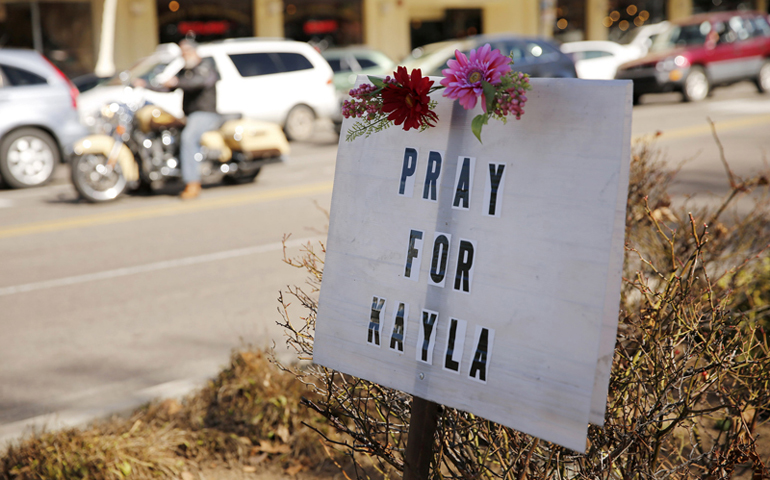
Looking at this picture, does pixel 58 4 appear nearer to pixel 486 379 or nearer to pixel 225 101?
pixel 225 101

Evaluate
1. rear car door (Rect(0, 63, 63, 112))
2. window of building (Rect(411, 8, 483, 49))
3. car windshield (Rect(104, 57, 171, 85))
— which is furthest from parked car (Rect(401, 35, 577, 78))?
window of building (Rect(411, 8, 483, 49))

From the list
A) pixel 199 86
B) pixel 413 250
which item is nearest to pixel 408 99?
pixel 413 250

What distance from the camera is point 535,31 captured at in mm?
30703

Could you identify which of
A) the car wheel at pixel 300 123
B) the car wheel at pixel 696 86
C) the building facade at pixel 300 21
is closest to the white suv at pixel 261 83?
the car wheel at pixel 300 123

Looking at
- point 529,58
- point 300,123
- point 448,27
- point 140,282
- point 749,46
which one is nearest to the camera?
point 140,282

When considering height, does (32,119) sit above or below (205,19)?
below

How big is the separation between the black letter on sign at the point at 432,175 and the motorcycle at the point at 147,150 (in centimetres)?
833

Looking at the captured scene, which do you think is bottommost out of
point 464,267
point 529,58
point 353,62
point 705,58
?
point 464,267

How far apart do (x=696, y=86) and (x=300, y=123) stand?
10.2 metres

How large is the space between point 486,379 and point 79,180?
29.0ft

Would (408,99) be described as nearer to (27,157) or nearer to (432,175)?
(432,175)

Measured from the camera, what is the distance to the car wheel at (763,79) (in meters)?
19.5

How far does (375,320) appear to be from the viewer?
6.10 feet

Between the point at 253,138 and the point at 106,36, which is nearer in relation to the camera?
the point at 253,138
